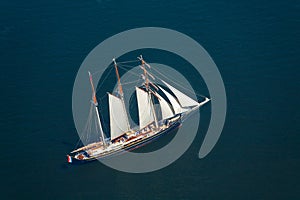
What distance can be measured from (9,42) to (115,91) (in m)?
41.2

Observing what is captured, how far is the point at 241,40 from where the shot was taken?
164875 mm

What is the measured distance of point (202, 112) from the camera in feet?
486

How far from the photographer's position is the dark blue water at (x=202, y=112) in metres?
133

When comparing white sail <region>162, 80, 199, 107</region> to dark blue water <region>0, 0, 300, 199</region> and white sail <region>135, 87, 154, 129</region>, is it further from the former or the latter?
white sail <region>135, 87, 154, 129</region>

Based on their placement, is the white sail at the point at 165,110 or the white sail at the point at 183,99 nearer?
the white sail at the point at 165,110

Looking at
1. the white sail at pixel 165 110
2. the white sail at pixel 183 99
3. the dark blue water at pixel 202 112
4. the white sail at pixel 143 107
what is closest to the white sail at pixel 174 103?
the white sail at pixel 183 99

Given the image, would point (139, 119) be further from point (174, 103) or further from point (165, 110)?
point (174, 103)

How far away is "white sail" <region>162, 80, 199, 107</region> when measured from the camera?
Answer: 5689 inches

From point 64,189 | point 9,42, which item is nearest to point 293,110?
point 64,189

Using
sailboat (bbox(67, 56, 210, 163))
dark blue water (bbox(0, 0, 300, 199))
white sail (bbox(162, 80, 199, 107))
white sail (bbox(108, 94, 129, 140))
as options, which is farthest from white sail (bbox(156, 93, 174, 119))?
white sail (bbox(108, 94, 129, 140))

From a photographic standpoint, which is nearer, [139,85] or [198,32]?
[139,85]

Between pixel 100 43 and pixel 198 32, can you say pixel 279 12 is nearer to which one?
pixel 198 32

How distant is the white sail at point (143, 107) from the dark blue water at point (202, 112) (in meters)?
13.6

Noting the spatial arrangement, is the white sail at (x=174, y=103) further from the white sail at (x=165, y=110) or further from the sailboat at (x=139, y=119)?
the white sail at (x=165, y=110)
